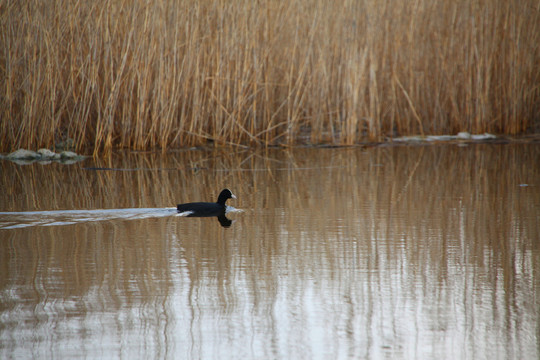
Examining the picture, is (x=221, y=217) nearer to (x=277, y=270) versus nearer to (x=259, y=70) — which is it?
(x=277, y=270)

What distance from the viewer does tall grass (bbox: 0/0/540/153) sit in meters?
7.70

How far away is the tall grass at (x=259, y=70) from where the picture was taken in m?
7.70

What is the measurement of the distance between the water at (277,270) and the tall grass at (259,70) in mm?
2263

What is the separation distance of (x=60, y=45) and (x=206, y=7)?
1670mm

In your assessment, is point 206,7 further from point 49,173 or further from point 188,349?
point 188,349

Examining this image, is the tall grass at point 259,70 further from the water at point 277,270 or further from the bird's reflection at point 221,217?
the bird's reflection at point 221,217

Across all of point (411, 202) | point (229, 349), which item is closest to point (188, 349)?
point (229, 349)

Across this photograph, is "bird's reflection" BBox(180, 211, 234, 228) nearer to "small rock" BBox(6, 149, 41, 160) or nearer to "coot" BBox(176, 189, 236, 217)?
"coot" BBox(176, 189, 236, 217)

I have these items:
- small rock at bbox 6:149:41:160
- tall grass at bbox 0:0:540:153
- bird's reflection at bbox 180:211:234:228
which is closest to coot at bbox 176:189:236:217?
bird's reflection at bbox 180:211:234:228

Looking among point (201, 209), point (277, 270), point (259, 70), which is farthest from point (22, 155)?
point (277, 270)

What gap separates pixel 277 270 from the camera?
9.93 ft

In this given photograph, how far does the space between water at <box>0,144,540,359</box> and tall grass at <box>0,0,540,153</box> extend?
226 cm

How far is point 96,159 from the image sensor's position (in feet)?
25.1

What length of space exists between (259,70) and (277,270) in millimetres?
5723
